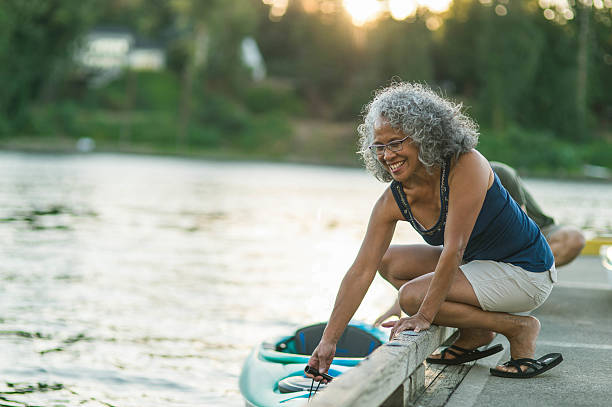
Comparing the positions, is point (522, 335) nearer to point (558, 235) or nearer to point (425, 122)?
point (425, 122)

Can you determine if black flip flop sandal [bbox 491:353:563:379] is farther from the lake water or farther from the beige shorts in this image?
the lake water

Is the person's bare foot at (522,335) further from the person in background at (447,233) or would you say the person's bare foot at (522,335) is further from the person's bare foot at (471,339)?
the person's bare foot at (471,339)

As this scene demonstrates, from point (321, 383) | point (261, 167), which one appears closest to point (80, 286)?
point (321, 383)

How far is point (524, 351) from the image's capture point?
4.79 m

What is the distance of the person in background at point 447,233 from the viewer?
4.31 meters

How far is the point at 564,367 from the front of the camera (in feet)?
16.4

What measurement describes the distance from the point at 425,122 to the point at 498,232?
2.60ft

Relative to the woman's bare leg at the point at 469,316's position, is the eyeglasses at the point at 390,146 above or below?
above

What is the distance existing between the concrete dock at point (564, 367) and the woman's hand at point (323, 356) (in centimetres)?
66

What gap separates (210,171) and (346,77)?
99.5 ft

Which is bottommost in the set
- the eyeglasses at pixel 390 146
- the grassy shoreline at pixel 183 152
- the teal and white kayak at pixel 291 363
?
the grassy shoreline at pixel 183 152

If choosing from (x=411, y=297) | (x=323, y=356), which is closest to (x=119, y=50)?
(x=411, y=297)

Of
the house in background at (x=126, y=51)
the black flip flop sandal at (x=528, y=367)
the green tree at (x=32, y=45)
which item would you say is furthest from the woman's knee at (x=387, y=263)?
the house in background at (x=126, y=51)

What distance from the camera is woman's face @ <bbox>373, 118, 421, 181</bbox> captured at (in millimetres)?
4289
